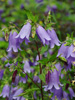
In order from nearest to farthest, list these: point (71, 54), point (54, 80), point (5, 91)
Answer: point (71, 54), point (54, 80), point (5, 91)

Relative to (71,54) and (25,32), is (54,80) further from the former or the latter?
(25,32)

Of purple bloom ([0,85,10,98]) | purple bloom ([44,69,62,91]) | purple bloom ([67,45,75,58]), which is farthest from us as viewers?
purple bloom ([0,85,10,98])

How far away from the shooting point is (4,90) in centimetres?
241

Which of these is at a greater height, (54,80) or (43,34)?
(43,34)

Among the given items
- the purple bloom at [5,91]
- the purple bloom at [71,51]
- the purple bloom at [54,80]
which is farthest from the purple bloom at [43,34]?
the purple bloom at [5,91]

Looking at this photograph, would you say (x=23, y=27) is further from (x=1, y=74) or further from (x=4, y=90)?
(x=1, y=74)

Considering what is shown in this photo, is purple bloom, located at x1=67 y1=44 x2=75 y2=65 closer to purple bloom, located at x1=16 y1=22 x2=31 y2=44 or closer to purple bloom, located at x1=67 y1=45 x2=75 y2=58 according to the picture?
purple bloom, located at x1=67 y1=45 x2=75 y2=58

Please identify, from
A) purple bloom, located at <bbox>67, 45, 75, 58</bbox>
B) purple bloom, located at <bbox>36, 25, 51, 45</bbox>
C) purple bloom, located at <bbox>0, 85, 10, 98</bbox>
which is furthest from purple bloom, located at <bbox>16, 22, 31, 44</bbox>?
purple bloom, located at <bbox>0, 85, 10, 98</bbox>

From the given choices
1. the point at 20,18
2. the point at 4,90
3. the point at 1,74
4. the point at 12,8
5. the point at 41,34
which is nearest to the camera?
the point at 41,34

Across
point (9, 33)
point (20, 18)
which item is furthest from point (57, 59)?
point (20, 18)

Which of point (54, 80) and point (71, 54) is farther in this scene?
point (54, 80)

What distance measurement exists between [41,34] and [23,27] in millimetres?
228

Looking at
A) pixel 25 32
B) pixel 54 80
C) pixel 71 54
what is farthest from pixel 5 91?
pixel 71 54

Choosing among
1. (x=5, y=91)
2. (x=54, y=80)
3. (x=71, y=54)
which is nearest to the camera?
(x=71, y=54)
